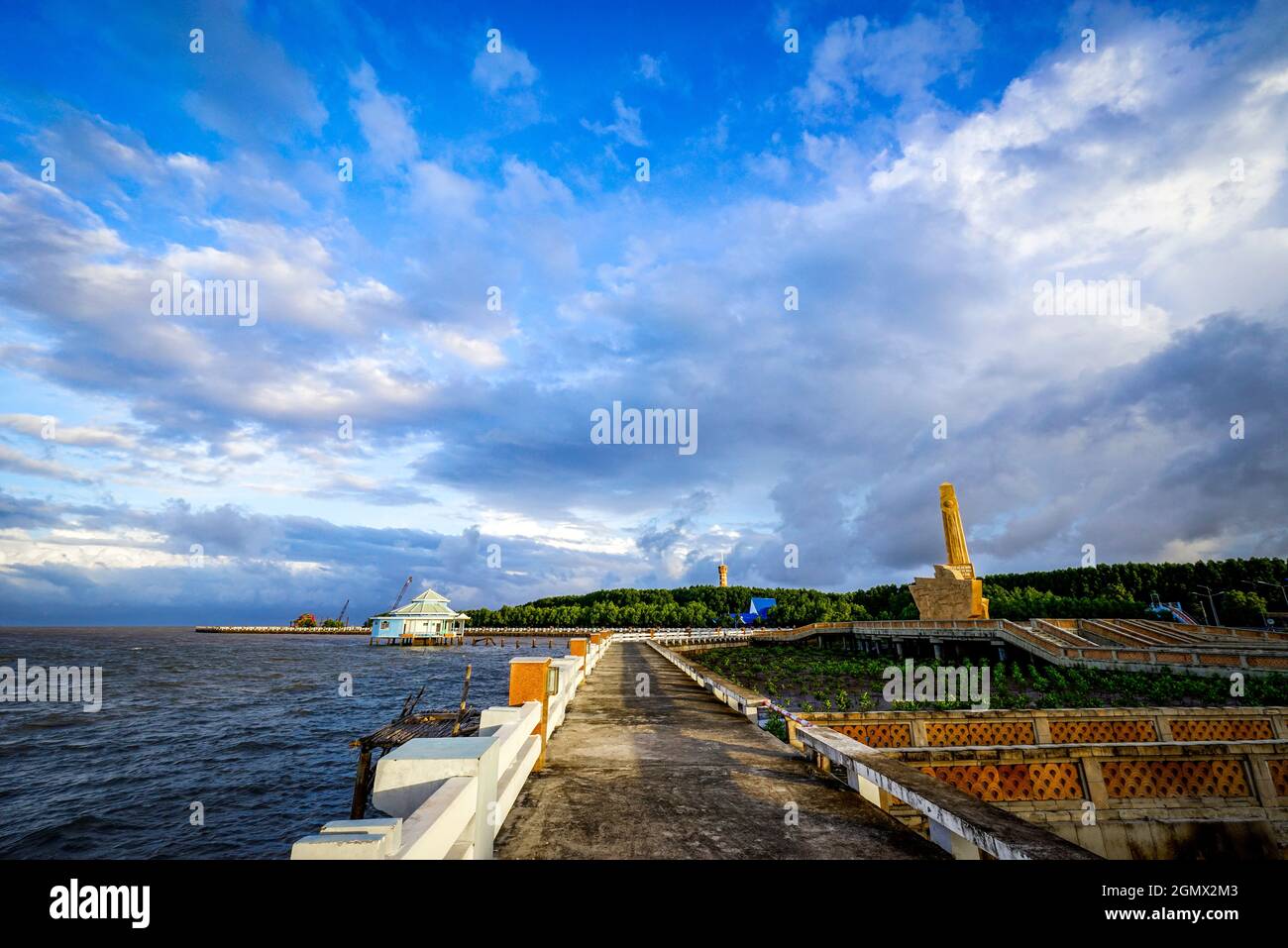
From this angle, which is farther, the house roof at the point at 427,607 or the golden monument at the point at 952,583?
the house roof at the point at 427,607

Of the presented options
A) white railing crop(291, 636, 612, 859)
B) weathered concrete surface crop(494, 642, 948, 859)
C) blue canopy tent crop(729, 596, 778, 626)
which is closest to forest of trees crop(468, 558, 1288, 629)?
blue canopy tent crop(729, 596, 778, 626)

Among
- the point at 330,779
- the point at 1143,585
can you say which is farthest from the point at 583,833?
the point at 1143,585

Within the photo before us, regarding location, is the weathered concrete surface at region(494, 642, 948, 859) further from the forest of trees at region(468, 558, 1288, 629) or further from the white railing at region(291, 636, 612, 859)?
the forest of trees at region(468, 558, 1288, 629)

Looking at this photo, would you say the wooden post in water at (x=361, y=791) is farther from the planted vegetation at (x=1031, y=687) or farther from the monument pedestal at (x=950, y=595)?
the monument pedestal at (x=950, y=595)

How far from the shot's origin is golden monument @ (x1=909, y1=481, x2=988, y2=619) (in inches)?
1372

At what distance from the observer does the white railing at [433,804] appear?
2.11 meters

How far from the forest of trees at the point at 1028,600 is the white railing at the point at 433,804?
5582cm

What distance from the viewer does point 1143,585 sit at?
3044 inches
